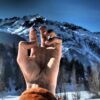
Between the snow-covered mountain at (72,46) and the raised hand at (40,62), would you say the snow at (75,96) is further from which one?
the raised hand at (40,62)

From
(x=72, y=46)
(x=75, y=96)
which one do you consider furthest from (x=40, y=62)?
(x=72, y=46)

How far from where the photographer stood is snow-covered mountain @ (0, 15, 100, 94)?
7332mm

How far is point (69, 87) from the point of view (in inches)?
283

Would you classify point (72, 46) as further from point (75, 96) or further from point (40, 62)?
point (40, 62)

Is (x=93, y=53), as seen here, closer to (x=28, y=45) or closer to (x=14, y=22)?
(x=14, y=22)

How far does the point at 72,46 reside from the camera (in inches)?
327

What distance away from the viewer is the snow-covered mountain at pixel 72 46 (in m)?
7.33

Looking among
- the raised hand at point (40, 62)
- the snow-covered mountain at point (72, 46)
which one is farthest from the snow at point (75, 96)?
the raised hand at point (40, 62)

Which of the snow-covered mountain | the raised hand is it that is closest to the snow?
the snow-covered mountain

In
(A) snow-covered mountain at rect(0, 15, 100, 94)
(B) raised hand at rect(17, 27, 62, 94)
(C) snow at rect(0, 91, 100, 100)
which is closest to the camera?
(B) raised hand at rect(17, 27, 62, 94)

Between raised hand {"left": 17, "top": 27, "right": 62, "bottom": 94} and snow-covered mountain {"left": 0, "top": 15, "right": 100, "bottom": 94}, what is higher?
snow-covered mountain {"left": 0, "top": 15, "right": 100, "bottom": 94}

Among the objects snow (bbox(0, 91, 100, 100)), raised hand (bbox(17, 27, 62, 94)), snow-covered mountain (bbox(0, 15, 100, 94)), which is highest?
snow-covered mountain (bbox(0, 15, 100, 94))

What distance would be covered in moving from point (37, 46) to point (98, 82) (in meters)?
6.96

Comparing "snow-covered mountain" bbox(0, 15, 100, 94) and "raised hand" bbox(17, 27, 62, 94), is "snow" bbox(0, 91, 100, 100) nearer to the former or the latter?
"snow-covered mountain" bbox(0, 15, 100, 94)
